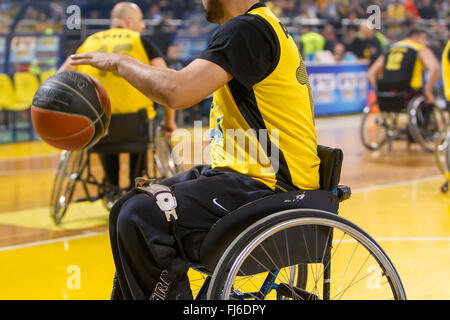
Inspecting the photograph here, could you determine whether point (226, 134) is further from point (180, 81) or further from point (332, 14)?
point (332, 14)

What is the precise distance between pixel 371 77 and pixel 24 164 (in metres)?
4.87

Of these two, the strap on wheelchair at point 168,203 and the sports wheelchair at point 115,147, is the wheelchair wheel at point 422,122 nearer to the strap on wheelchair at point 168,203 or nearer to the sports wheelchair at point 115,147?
the sports wheelchair at point 115,147

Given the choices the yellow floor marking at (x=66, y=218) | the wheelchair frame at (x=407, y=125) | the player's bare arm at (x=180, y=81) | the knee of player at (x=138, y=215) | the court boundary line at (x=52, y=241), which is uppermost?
the player's bare arm at (x=180, y=81)

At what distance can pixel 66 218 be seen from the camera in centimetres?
649

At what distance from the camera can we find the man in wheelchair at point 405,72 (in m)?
10.2

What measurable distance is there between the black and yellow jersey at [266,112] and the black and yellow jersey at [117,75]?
3235mm

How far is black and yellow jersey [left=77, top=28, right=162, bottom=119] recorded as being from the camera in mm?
6133

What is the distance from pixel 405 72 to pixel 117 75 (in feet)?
17.3

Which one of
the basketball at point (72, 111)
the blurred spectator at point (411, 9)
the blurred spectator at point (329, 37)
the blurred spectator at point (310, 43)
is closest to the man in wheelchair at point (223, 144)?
the basketball at point (72, 111)

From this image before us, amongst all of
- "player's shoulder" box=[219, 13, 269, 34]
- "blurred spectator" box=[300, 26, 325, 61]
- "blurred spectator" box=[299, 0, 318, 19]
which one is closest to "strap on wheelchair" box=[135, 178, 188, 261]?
"player's shoulder" box=[219, 13, 269, 34]

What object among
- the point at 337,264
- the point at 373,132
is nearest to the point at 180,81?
the point at 337,264

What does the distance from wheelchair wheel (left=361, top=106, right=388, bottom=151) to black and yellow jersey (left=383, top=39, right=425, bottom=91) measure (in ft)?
1.87

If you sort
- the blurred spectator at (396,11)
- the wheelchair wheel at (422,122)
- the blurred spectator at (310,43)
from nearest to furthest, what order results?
the wheelchair wheel at (422,122) → the blurred spectator at (310,43) → the blurred spectator at (396,11)

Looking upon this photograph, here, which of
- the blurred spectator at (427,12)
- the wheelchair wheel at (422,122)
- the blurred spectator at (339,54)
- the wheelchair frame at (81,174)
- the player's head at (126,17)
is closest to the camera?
the wheelchair frame at (81,174)
